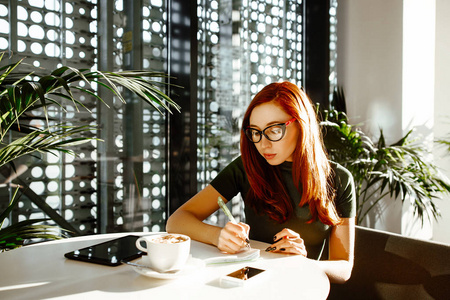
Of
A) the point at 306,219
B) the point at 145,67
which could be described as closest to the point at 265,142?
the point at 306,219

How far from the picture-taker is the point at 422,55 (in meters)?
3.06

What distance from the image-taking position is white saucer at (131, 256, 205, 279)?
88cm

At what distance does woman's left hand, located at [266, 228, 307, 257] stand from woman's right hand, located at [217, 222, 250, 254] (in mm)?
89

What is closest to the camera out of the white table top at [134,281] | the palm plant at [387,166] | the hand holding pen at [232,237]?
the white table top at [134,281]

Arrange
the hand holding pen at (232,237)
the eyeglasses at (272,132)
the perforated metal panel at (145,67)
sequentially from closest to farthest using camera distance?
the hand holding pen at (232,237)
the eyeglasses at (272,132)
the perforated metal panel at (145,67)

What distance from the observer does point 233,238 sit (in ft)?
3.64

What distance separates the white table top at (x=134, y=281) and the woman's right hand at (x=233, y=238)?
0.08 meters

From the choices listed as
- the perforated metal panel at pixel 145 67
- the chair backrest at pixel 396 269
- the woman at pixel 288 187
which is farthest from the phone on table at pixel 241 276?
the perforated metal panel at pixel 145 67

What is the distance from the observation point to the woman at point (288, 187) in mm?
1307

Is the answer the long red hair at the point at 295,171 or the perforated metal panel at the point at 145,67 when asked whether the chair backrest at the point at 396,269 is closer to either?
the long red hair at the point at 295,171

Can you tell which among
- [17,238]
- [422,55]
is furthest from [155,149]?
[422,55]

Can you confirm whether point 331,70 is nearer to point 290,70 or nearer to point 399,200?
point 290,70

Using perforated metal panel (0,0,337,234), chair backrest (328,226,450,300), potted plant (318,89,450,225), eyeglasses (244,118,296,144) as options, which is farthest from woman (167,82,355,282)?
potted plant (318,89,450,225)

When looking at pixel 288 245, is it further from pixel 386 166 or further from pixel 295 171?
pixel 386 166
